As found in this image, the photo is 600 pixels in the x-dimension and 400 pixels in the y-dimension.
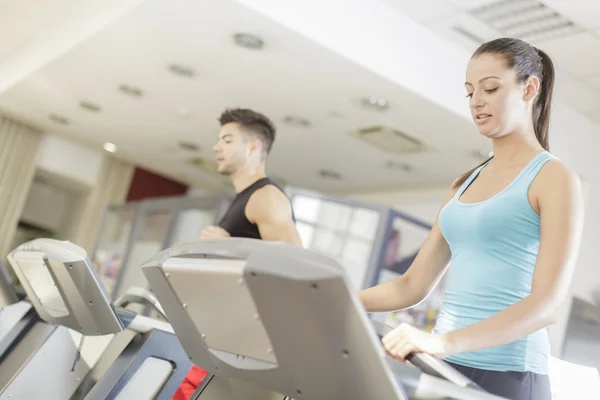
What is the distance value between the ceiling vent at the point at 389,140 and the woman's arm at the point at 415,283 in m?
4.40

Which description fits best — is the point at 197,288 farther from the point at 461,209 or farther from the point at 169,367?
the point at 169,367

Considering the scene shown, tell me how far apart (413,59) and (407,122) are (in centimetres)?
87

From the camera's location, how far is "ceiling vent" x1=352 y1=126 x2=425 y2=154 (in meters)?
5.79

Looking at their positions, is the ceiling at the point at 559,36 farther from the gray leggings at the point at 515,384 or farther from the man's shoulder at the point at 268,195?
the gray leggings at the point at 515,384

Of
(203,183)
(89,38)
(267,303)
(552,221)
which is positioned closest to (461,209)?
(552,221)

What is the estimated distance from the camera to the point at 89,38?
5.13 meters

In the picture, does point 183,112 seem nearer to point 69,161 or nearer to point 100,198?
point 69,161

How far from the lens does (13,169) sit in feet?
29.2

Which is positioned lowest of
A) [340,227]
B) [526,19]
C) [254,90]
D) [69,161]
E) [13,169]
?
[340,227]

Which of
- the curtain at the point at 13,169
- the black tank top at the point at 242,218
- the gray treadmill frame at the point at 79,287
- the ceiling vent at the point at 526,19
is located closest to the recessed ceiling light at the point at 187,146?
the curtain at the point at 13,169

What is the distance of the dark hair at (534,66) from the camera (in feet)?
3.89

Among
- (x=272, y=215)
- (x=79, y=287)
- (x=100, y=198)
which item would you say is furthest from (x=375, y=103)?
(x=100, y=198)

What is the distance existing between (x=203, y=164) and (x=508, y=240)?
7.75 metres

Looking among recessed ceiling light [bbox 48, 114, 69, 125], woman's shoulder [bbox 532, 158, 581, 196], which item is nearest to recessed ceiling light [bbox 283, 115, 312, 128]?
recessed ceiling light [bbox 48, 114, 69, 125]
